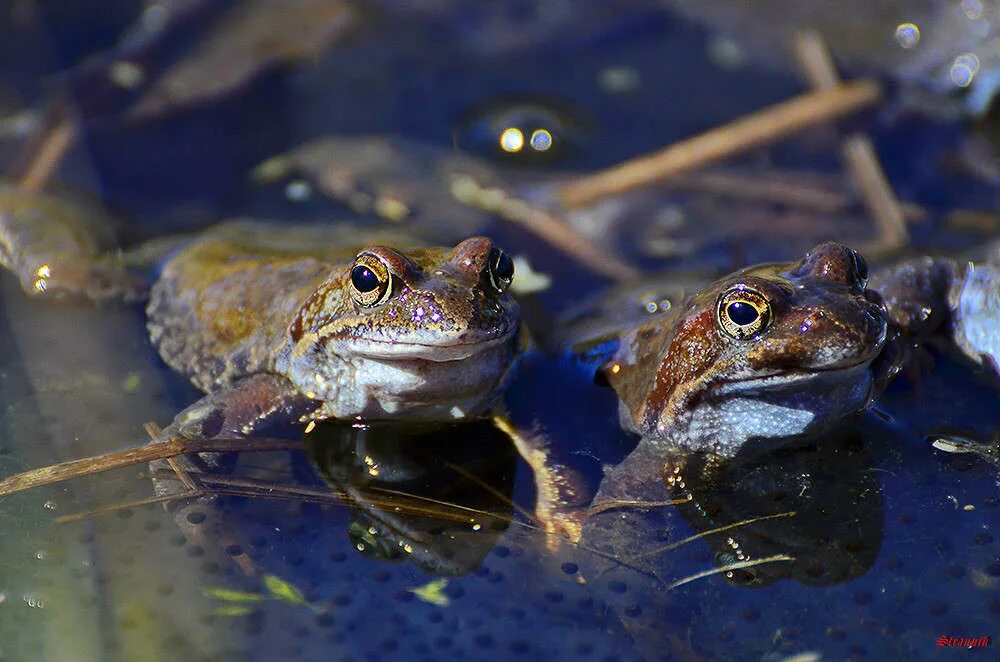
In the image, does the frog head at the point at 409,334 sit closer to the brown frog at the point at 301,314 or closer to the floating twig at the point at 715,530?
the brown frog at the point at 301,314

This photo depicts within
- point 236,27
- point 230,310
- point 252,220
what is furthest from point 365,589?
point 236,27

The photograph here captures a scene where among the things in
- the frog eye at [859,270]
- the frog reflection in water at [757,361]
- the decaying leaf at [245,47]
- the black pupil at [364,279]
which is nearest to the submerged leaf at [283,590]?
the frog reflection in water at [757,361]

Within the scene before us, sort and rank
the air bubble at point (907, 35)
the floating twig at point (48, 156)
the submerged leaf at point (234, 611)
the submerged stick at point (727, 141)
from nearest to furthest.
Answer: the submerged leaf at point (234, 611), the floating twig at point (48, 156), the submerged stick at point (727, 141), the air bubble at point (907, 35)

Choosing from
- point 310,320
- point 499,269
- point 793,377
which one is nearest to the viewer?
point 793,377

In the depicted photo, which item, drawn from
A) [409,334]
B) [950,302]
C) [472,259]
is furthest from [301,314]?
[950,302]

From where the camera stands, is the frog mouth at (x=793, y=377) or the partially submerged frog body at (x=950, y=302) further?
the partially submerged frog body at (x=950, y=302)

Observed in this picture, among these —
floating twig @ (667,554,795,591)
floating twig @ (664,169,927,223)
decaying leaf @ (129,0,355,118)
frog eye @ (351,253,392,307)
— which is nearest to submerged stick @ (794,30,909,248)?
floating twig @ (664,169,927,223)

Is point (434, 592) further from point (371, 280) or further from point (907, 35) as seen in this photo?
point (907, 35)

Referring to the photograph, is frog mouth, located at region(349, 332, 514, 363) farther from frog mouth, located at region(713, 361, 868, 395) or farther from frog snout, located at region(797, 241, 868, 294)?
frog snout, located at region(797, 241, 868, 294)
